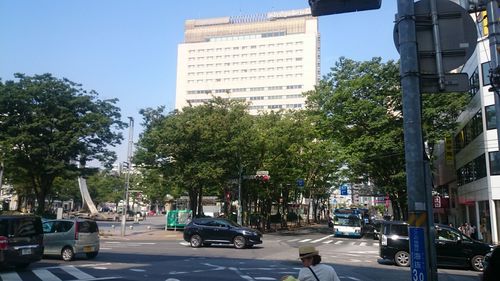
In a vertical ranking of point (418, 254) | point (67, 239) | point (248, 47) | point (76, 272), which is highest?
point (248, 47)

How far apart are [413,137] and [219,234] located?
2109cm

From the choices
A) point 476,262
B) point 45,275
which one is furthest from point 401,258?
point 45,275

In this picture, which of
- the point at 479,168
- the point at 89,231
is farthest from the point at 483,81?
the point at 89,231

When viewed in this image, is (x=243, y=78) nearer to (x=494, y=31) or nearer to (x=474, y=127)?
(x=474, y=127)

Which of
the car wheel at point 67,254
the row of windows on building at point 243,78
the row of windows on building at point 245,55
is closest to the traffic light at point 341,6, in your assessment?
the car wheel at point 67,254

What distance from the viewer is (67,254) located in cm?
1788

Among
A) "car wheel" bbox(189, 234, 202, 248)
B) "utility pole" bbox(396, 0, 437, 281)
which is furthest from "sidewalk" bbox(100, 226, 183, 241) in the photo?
"utility pole" bbox(396, 0, 437, 281)

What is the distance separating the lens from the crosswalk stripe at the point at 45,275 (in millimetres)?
12664

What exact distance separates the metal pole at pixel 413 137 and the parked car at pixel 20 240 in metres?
13.0

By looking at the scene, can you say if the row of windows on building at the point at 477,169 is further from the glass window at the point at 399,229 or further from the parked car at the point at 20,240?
the parked car at the point at 20,240

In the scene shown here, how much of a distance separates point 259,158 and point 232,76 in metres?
103

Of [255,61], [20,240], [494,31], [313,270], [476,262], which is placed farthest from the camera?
[255,61]

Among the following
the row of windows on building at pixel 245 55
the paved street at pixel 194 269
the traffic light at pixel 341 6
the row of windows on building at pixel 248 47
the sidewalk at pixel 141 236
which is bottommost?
the sidewalk at pixel 141 236

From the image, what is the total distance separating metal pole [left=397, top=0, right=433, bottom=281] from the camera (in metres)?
4.86
